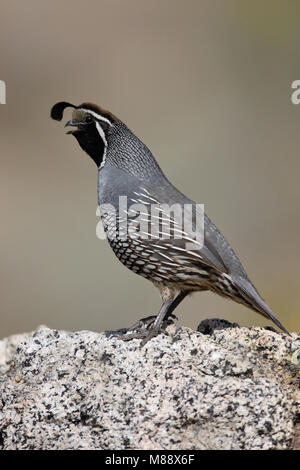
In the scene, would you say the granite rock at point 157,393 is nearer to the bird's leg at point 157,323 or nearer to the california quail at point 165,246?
the bird's leg at point 157,323

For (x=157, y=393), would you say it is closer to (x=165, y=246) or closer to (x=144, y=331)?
(x=144, y=331)

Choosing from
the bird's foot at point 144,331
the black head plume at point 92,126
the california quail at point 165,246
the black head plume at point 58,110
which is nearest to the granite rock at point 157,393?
the bird's foot at point 144,331

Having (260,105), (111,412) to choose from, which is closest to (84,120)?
(111,412)

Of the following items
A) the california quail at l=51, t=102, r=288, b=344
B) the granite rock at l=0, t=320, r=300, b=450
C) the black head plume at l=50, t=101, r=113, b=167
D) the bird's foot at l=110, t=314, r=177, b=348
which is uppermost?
the black head plume at l=50, t=101, r=113, b=167

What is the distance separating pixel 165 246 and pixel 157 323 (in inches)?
16.0

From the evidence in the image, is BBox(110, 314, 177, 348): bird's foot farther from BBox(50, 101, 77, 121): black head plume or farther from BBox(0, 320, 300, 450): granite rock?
BBox(50, 101, 77, 121): black head plume

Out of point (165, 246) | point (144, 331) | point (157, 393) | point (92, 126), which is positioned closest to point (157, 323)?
point (144, 331)

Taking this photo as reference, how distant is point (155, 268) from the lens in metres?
4.41

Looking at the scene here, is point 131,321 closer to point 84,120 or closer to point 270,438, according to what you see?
point 84,120

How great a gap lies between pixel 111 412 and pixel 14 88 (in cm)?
1078

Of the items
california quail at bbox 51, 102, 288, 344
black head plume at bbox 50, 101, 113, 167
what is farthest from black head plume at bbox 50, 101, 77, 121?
california quail at bbox 51, 102, 288, 344

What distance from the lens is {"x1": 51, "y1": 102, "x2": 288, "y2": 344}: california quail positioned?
4340 millimetres

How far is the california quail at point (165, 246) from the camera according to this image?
434 cm

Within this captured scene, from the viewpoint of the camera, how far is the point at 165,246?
4.42 m
